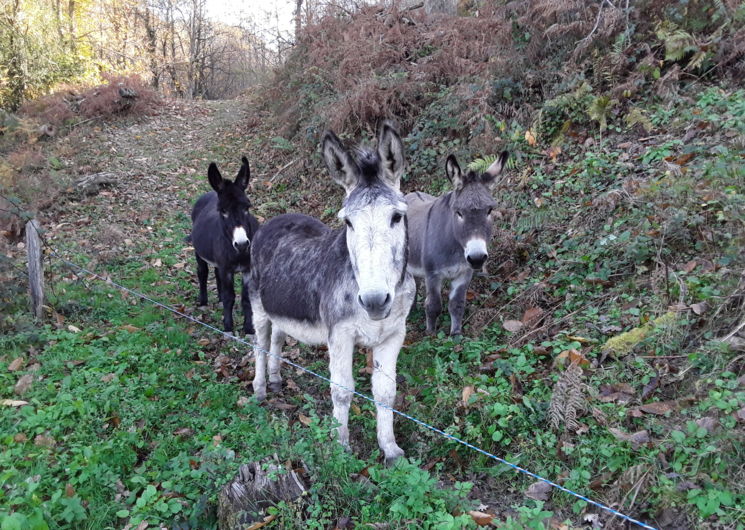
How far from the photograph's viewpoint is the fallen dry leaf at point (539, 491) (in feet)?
11.3

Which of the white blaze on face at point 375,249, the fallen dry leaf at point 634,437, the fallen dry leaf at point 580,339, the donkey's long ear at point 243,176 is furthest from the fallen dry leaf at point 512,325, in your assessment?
the donkey's long ear at point 243,176

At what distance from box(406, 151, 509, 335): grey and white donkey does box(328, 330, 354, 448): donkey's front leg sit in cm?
194

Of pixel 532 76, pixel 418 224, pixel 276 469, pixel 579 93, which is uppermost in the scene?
pixel 532 76

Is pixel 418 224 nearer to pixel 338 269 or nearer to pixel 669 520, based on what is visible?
pixel 338 269

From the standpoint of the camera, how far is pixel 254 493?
9.95 ft

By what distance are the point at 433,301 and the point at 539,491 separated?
115 inches

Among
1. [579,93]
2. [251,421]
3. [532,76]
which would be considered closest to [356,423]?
[251,421]

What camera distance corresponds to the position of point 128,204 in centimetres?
1166

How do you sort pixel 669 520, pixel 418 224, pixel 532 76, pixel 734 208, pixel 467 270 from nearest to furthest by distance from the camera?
pixel 669 520
pixel 734 208
pixel 467 270
pixel 418 224
pixel 532 76

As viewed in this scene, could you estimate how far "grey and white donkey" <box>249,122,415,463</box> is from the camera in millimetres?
3258

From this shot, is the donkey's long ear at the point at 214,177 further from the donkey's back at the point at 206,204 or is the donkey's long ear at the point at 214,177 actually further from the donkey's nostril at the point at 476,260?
the donkey's nostril at the point at 476,260

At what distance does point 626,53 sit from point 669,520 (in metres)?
7.46

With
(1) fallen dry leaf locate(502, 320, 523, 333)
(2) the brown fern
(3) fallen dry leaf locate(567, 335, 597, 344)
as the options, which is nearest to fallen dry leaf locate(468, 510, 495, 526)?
(2) the brown fern

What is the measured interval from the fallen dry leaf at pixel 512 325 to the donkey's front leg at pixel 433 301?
36.0 inches
